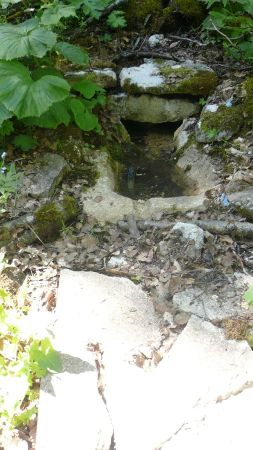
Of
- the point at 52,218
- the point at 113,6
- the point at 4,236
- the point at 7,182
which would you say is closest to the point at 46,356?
the point at 4,236

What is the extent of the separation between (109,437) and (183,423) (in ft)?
1.31

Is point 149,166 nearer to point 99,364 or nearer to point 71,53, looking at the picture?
point 71,53

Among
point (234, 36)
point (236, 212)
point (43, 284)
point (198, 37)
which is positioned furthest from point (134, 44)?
point (43, 284)

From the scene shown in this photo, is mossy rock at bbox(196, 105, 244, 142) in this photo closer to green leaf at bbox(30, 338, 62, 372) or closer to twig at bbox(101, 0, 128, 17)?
twig at bbox(101, 0, 128, 17)

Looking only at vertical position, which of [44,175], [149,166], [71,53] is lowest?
[149,166]

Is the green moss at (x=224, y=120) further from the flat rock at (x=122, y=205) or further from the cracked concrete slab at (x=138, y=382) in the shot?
the cracked concrete slab at (x=138, y=382)

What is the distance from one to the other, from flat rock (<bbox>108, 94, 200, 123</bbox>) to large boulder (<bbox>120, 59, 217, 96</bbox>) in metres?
0.10

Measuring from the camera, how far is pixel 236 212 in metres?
3.89

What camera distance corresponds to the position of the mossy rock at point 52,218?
376 centimetres

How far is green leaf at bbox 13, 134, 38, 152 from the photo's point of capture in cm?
421

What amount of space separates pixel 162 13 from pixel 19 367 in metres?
4.69

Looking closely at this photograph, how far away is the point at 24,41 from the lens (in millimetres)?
3674

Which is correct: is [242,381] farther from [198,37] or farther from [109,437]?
[198,37]

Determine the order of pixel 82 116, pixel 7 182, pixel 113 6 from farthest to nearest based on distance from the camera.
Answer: pixel 113 6, pixel 82 116, pixel 7 182
